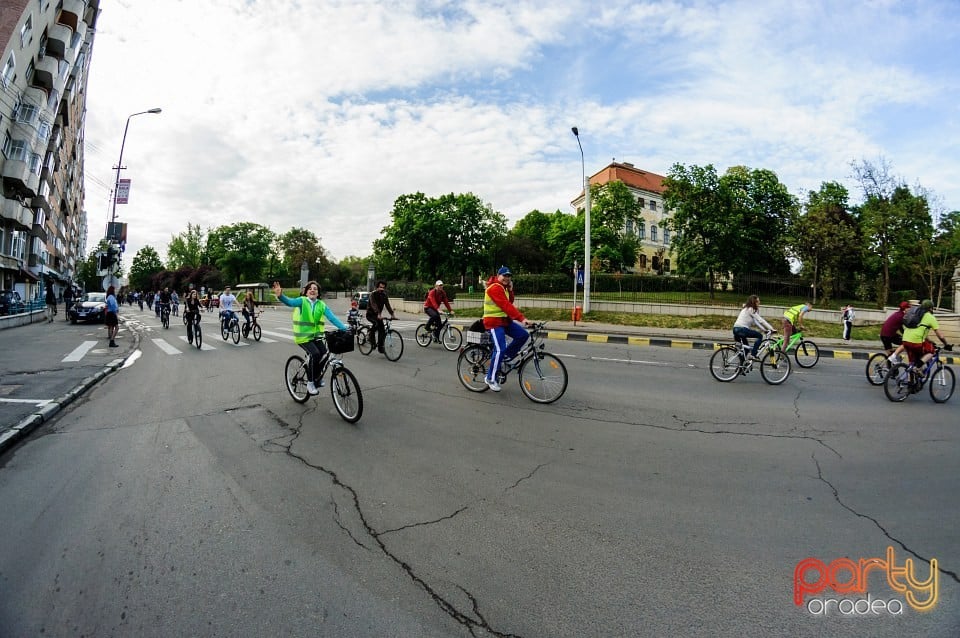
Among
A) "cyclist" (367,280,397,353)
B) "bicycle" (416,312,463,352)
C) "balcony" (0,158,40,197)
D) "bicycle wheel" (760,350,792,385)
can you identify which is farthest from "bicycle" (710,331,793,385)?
"balcony" (0,158,40,197)

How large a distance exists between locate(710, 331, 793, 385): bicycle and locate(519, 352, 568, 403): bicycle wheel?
14.1 feet

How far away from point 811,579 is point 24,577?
478cm

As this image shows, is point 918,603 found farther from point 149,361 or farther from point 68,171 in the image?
point 68,171

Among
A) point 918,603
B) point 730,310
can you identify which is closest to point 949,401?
point 918,603

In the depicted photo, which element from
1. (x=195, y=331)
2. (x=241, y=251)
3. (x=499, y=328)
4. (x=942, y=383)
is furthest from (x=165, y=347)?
(x=241, y=251)

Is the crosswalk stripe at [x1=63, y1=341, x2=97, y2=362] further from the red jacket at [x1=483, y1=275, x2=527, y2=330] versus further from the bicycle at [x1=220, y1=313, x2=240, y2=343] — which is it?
the red jacket at [x1=483, y1=275, x2=527, y2=330]

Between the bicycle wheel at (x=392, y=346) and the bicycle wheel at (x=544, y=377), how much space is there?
4.70 metres

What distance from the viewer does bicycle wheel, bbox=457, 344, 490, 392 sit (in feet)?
25.7

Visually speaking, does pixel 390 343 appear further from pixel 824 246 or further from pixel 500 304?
pixel 824 246

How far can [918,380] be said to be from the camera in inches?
317

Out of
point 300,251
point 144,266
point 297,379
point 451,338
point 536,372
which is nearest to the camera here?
point 297,379

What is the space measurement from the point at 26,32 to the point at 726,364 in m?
41.3

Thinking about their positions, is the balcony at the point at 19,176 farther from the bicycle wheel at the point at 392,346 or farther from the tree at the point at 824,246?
the tree at the point at 824,246

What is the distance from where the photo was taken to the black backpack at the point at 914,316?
8125 millimetres
